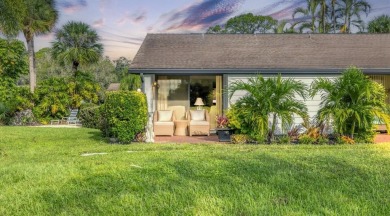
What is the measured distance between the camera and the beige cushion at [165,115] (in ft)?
43.1

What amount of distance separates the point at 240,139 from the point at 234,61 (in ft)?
12.3

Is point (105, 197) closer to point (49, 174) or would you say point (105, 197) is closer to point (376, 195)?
point (49, 174)

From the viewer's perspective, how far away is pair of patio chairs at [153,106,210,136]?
492 inches

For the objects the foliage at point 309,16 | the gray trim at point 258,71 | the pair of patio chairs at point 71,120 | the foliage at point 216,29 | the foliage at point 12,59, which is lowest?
the pair of patio chairs at point 71,120

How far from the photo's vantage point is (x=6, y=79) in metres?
28.1

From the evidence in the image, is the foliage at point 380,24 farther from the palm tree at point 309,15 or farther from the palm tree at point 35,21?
the palm tree at point 35,21

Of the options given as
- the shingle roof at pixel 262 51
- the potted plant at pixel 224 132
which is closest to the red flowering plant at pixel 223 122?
the potted plant at pixel 224 132

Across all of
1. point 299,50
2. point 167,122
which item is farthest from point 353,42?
point 167,122

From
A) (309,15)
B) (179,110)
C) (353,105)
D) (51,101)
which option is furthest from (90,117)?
(309,15)

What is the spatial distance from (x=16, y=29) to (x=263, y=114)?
8301 millimetres

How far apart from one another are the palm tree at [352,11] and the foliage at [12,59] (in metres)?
29.4

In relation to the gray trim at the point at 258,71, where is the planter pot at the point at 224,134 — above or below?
below

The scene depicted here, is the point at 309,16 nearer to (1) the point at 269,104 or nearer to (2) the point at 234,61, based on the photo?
(2) the point at 234,61

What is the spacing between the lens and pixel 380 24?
30.9 meters
